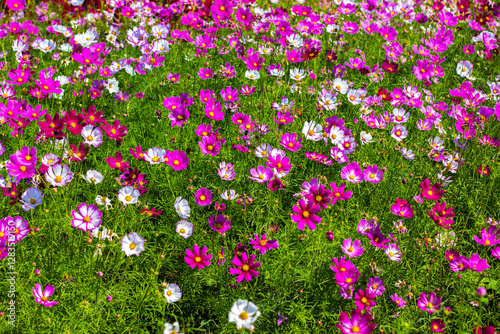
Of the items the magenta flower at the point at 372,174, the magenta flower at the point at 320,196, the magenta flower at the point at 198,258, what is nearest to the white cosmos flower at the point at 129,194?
the magenta flower at the point at 198,258

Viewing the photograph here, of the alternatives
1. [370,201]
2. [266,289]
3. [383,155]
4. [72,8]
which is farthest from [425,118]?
[72,8]

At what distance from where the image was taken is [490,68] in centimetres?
354

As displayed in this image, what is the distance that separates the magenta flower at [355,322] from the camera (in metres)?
1.44

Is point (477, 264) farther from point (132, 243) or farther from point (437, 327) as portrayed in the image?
point (132, 243)

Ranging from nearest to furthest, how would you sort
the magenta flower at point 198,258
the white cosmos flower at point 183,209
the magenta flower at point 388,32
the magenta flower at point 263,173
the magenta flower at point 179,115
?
the magenta flower at point 198,258 → the white cosmos flower at point 183,209 → the magenta flower at point 263,173 → the magenta flower at point 179,115 → the magenta flower at point 388,32

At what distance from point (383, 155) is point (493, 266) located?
79cm

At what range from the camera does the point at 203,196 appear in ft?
6.23

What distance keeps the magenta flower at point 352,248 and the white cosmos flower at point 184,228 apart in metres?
0.68

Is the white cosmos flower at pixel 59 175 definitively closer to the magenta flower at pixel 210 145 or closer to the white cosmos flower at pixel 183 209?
the white cosmos flower at pixel 183 209

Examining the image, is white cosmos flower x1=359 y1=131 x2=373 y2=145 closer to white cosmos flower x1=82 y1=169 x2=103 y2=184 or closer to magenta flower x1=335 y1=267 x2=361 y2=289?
magenta flower x1=335 y1=267 x2=361 y2=289

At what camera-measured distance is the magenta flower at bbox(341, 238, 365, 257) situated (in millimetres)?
1696

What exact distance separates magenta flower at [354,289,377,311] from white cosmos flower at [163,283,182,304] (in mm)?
702

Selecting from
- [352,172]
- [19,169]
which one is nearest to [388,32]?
[352,172]

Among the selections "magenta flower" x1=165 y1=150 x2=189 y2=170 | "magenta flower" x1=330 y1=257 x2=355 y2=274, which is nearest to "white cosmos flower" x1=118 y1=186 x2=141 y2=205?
"magenta flower" x1=165 y1=150 x2=189 y2=170
